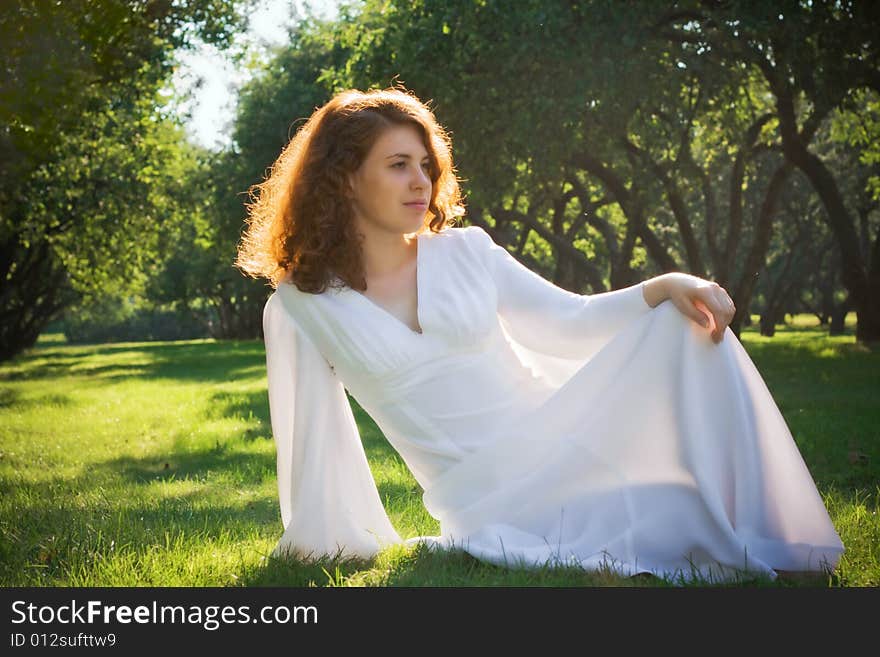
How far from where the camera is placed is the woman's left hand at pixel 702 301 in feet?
10.8

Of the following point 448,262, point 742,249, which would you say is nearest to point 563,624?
point 448,262

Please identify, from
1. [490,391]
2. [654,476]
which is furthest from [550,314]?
[654,476]

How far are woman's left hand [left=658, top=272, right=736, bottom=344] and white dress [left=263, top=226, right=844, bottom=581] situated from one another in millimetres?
65

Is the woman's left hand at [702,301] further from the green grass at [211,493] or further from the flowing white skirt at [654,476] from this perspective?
the green grass at [211,493]

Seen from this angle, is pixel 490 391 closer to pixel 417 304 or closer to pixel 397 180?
pixel 417 304

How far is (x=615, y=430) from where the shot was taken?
3.64 metres

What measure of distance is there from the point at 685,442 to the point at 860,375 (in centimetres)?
1083

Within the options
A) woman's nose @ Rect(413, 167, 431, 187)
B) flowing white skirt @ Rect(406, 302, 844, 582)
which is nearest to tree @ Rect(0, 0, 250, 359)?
woman's nose @ Rect(413, 167, 431, 187)

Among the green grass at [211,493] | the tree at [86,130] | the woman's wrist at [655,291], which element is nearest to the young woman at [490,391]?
the woman's wrist at [655,291]

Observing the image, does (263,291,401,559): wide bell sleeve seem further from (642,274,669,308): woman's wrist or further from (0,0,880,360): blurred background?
(0,0,880,360): blurred background

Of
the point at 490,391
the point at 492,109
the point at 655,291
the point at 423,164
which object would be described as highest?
the point at 492,109

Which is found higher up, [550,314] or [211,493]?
[550,314]

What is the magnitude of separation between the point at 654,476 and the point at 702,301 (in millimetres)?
746

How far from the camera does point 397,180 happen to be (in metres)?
3.95
